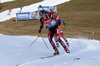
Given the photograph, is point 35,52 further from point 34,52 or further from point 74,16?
point 74,16

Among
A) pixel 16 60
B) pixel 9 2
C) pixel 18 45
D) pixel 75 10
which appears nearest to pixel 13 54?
pixel 16 60

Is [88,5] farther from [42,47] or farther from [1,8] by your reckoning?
[42,47]

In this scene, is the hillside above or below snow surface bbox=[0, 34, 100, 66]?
below

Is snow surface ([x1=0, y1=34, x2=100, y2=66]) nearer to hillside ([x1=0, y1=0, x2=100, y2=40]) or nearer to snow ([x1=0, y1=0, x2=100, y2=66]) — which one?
snow ([x1=0, y1=0, x2=100, y2=66])

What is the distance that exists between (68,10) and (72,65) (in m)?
33.8

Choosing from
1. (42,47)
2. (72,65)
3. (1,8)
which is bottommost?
(1,8)

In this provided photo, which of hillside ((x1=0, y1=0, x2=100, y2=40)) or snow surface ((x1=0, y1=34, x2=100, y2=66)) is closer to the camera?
snow surface ((x1=0, y1=34, x2=100, y2=66))

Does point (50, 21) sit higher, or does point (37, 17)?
point (50, 21)

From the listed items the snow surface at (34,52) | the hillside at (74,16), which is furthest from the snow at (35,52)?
the hillside at (74,16)

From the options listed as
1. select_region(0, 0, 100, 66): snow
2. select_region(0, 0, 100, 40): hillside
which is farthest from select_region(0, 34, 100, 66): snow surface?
select_region(0, 0, 100, 40): hillside

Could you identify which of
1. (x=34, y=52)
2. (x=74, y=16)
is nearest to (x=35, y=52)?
(x=34, y=52)

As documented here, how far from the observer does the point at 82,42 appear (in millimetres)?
9914

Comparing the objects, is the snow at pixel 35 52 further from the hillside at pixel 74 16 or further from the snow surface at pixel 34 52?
the hillside at pixel 74 16

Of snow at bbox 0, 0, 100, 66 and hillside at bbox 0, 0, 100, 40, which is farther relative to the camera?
hillside at bbox 0, 0, 100, 40
